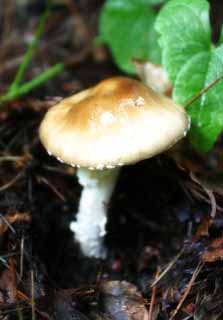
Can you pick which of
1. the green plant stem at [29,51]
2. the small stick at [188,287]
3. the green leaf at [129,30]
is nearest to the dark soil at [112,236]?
the small stick at [188,287]

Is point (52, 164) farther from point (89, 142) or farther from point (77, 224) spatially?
point (89, 142)

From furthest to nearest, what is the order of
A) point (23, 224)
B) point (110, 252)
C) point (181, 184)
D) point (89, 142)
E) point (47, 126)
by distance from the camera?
point (110, 252)
point (181, 184)
point (23, 224)
point (47, 126)
point (89, 142)

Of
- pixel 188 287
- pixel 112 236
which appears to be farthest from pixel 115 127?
pixel 112 236

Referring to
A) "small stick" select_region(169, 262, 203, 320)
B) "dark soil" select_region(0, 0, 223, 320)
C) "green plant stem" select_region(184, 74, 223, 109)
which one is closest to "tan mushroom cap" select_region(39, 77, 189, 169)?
"green plant stem" select_region(184, 74, 223, 109)

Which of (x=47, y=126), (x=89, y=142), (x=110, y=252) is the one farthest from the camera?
(x=110, y=252)

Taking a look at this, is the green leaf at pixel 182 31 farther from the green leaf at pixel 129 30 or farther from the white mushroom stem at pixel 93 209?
the green leaf at pixel 129 30

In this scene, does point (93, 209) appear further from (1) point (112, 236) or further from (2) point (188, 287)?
(2) point (188, 287)

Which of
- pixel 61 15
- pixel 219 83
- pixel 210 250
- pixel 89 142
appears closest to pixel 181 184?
pixel 210 250
